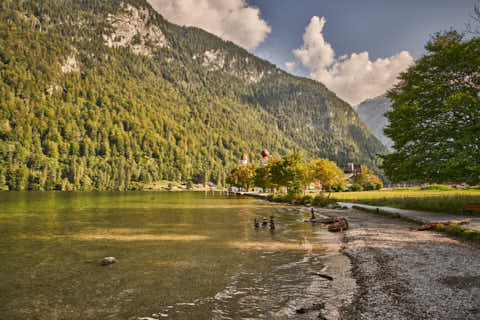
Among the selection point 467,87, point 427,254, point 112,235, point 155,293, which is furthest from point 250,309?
point 467,87

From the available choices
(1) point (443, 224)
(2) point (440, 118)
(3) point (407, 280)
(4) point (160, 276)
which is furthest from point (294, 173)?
(3) point (407, 280)

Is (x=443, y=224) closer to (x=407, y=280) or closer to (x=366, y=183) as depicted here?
(x=407, y=280)

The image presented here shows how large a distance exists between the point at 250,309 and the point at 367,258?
29.0 feet

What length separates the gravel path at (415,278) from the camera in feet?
28.2

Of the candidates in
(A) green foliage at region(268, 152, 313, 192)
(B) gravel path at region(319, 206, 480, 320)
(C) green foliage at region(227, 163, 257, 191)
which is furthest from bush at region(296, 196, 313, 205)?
(C) green foliage at region(227, 163, 257, 191)

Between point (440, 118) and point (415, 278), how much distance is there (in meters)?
27.0

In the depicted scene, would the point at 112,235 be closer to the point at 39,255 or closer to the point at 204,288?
the point at 39,255

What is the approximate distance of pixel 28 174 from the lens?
186 m

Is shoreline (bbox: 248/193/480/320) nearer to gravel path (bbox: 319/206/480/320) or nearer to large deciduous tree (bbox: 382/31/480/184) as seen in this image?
gravel path (bbox: 319/206/480/320)

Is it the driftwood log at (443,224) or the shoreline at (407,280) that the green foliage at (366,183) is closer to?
the driftwood log at (443,224)

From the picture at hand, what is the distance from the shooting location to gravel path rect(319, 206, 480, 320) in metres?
8.59

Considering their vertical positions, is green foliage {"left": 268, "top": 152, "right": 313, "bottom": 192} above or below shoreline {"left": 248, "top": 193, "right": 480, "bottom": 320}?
above

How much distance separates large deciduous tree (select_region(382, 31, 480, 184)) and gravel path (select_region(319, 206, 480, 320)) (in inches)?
551

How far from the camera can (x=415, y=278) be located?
1162cm
